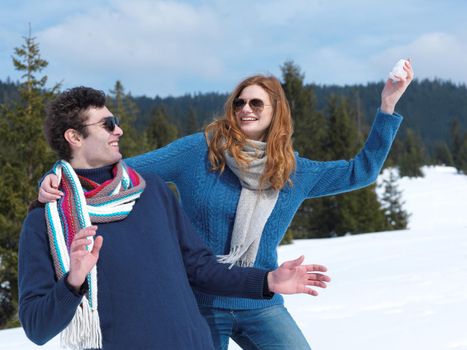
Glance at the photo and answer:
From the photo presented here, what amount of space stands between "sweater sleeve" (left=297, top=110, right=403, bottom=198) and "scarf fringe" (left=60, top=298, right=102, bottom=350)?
142cm

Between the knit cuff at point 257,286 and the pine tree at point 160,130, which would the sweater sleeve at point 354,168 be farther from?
the pine tree at point 160,130

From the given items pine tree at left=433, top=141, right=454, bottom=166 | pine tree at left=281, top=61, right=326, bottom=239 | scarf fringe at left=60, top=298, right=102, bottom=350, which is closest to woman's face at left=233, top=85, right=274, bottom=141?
scarf fringe at left=60, top=298, right=102, bottom=350

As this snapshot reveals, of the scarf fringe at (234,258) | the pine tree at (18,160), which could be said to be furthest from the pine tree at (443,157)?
the scarf fringe at (234,258)

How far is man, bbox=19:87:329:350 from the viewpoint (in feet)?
6.47

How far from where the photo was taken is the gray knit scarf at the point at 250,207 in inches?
116

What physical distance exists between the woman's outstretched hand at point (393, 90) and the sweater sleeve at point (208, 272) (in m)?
1.30

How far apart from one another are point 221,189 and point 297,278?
2.53 feet

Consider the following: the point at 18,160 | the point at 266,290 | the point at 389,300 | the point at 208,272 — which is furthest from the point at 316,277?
the point at 18,160

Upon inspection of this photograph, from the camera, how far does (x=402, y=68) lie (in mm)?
3301

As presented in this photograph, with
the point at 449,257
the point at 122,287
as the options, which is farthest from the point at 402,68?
the point at 449,257

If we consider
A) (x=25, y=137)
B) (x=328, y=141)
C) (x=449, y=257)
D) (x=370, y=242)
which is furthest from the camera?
(x=328, y=141)

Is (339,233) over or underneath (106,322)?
underneath

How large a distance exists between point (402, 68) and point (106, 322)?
2055mm

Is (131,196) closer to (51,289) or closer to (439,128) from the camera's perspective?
(51,289)
